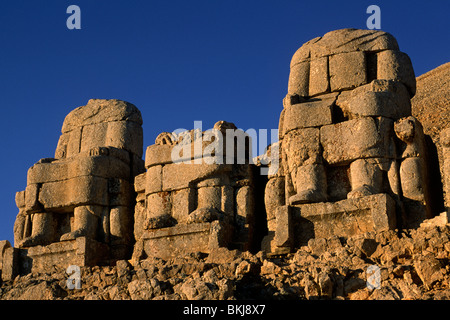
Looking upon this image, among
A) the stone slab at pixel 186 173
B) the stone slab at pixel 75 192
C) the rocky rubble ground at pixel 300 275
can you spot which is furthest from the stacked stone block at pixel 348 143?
the stone slab at pixel 75 192

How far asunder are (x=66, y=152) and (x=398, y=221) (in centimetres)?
630

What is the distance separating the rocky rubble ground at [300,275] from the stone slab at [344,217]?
1.35 ft

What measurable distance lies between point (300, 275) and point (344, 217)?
1.90m

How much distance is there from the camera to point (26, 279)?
13.4 m

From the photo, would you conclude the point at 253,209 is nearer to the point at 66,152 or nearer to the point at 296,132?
the point at 296,132


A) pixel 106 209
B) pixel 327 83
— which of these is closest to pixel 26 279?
pixel 106 209

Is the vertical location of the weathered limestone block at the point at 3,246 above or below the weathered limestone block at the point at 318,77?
below

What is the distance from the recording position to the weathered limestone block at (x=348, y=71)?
14055 mm

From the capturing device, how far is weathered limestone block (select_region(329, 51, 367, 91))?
1405 cm

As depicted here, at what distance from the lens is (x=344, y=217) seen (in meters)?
12.5

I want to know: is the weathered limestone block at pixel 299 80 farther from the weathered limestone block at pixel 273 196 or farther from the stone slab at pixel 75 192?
the stone slab at pixel 75 192

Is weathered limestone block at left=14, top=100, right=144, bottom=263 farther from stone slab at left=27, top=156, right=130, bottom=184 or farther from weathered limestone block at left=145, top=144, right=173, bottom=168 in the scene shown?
weathered limestone block at left=145, top=144, right=173, bottom=168

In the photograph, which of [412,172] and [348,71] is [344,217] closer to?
[412,172]

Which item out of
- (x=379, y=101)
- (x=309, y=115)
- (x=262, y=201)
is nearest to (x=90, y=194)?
(x=262, y=201)
